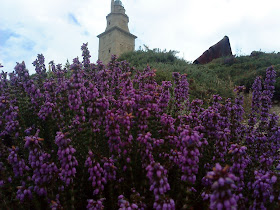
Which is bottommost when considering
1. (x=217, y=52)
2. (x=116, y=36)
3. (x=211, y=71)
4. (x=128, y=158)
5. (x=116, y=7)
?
(x=128, y=158)

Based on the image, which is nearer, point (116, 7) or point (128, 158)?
point (128, 158)

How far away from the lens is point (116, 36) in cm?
3469

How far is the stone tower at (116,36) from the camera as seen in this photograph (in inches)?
1358

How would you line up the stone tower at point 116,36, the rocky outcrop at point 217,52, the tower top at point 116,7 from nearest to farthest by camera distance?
1. the rocky outcrop at point 217,52
2. the stone tower at point 116,36
3. the tower top at point 116,7

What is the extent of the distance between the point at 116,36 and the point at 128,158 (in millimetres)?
33978

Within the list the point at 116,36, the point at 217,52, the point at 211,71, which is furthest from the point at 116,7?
the point at 211,71

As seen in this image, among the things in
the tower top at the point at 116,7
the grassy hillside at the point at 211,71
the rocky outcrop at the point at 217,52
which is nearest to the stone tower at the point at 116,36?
the tower top at the point at 116,7

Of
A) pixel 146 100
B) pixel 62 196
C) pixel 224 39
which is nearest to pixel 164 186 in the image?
pixel 62 196

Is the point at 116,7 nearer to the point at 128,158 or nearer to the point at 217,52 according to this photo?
the point at 217,52

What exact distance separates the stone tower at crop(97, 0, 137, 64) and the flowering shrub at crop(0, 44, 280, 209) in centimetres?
3131

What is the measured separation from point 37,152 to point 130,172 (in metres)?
1.09

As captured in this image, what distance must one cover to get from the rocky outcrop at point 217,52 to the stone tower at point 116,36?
13401 millimetres

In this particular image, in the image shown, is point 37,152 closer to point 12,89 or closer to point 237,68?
point 12,89

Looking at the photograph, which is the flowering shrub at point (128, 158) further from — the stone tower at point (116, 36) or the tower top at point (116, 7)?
the tower top at point (116, 7)
